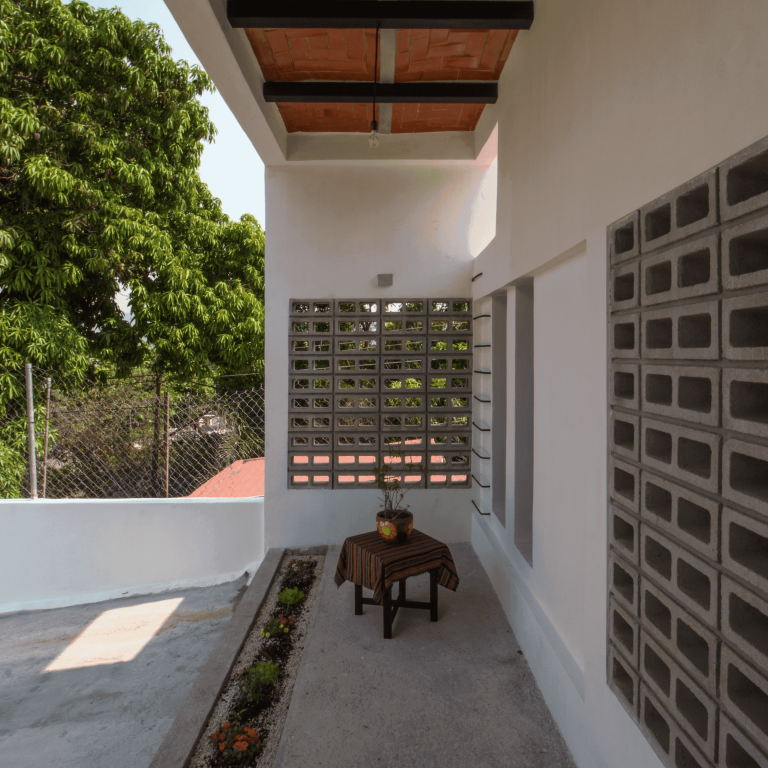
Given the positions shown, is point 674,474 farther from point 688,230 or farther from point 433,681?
point 433,681

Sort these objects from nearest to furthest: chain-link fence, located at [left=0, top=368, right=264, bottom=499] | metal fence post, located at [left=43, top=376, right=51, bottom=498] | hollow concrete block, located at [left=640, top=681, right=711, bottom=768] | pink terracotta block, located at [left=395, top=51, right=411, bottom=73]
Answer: hollow concrete block, located at [left=640, top=681, right=711, bottom=768] → pink terracotta block, located at [left=395, top=51, right=411, bottom=73] → metal fence post, located at [left=43, top=376, right=51, bottom=498] → chain-link fence, located at [left=0, top=368, right=264, bottom=499]

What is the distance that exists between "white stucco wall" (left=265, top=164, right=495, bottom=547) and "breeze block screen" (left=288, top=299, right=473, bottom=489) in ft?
0.39

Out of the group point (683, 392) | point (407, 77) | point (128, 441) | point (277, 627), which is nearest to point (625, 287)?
point (683, 392)

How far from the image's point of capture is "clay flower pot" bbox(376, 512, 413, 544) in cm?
350

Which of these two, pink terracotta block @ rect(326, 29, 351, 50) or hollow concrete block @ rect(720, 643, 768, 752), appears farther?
pink terracotta block @ rect(326, 29, 351, 50)

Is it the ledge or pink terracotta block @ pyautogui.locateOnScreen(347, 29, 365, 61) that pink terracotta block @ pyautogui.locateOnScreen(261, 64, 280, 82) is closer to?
pink terracotta block @ pyautogui.locateOnScreen(347, 29, 365, 61)

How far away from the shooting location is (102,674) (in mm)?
3748

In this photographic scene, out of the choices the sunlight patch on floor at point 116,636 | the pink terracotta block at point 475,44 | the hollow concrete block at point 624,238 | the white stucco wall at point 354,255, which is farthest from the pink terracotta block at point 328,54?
the sunlight patch on floor at point 116,636

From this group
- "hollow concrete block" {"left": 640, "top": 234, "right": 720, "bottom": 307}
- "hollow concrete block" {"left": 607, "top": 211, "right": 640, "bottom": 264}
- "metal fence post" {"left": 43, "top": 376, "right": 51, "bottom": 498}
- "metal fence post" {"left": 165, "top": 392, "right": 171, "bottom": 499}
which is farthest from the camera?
"metal fence post" {"left": 165, "top": 392, "right": 171, "bottom": 499}

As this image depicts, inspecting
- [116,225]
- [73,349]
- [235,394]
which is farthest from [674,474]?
[116,225]

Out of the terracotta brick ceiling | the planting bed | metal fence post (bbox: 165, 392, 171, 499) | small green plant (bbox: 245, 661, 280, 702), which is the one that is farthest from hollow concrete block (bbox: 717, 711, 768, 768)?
metal fence post (bbox: 165, 392, 171, 499)

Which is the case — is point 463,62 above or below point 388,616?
above

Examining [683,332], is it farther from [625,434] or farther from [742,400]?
[625,434]

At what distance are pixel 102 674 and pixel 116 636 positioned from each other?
0.62 metres
